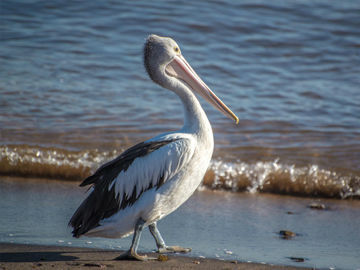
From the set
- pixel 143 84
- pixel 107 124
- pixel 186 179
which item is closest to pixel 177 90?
pixel 186 179

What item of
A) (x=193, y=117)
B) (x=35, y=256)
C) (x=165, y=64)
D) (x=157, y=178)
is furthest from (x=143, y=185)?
(x=165, y=64)

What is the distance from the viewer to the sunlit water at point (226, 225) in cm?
437

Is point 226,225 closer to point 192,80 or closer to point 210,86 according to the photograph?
point 192,80

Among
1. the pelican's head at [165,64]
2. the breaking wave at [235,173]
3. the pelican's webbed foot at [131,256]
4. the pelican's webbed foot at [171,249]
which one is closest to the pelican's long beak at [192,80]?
the pelican's head at [165,64]

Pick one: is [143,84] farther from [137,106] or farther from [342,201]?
[342,201]

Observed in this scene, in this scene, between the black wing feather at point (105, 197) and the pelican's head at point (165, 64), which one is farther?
the pelican's head at point (165, 64)

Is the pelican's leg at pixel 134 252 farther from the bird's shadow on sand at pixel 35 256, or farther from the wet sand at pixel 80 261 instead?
the bird's shadow on sand at pixel 35 256

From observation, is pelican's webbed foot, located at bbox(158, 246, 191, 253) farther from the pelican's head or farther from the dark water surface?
the dark water surface

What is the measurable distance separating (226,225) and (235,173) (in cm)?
157

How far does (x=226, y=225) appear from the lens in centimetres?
503

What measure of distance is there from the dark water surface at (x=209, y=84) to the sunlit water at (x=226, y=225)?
20.2 inches

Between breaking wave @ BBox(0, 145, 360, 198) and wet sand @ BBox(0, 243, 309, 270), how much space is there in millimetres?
2389

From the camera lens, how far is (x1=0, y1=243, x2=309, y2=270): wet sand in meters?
3.83

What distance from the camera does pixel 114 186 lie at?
161 inches
